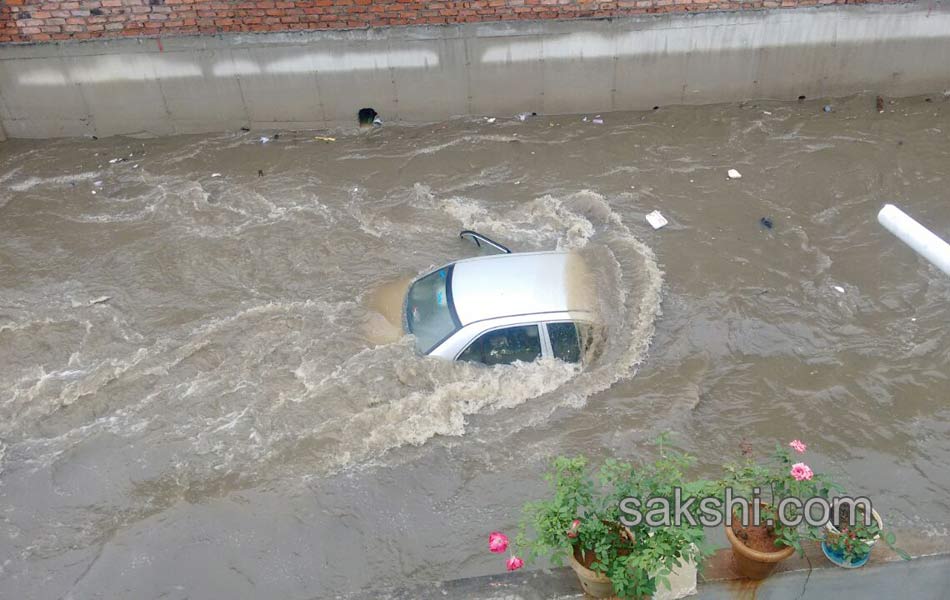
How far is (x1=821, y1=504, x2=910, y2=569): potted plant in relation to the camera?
138 inches

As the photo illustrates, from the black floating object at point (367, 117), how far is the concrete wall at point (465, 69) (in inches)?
6.2

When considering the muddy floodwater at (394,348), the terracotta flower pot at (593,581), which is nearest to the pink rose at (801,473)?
the terracotta flower pot at (593,581)

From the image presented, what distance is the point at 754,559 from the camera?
3.50 metres

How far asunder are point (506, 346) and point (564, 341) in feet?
1.68

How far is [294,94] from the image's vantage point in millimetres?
11320

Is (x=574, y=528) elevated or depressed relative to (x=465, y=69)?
depressed

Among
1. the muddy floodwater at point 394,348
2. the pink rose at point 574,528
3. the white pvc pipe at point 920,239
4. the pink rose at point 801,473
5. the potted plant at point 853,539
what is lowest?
the muddy floodwater at point 394,348

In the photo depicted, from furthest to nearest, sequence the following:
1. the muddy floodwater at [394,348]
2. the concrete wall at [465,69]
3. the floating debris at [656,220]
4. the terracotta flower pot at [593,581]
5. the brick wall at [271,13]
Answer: the concrete wall at [465,69] < the brick wall at [271,13] < the floating debris at [656,220] < the muddy floodwater at [394,348] < the terracotta flower pot at [593,581]

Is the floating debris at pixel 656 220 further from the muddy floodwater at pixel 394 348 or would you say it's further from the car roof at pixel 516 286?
the car roof at pixel 516 286

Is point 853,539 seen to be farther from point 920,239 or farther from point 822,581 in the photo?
point 920,239

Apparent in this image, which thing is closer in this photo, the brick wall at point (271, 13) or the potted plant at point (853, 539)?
the potted plant at point (853, 539)

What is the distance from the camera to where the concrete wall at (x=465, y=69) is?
10906 millimetres

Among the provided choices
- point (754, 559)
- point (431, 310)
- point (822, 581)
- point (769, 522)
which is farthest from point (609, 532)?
point (431, 310)

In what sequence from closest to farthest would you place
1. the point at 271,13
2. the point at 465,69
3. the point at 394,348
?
the point at 394,348, the point at 271,13, the point at 465,69
